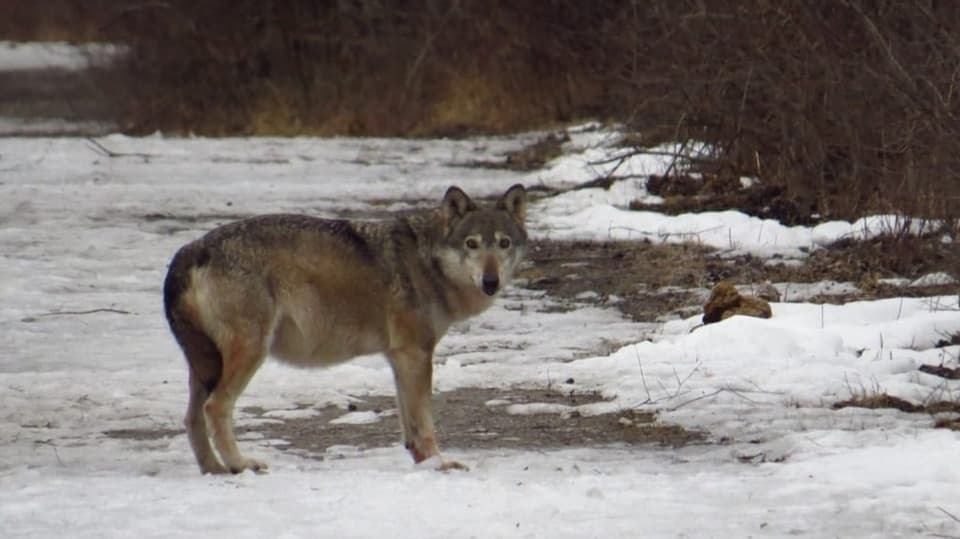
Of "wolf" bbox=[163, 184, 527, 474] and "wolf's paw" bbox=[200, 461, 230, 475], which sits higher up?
"wolf" bbox=[163, 184, 527, 474]

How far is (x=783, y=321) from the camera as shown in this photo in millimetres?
11797

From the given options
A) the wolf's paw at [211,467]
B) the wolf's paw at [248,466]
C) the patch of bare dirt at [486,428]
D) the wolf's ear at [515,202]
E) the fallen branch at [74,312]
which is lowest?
the patch of bare dirt at [486,428]

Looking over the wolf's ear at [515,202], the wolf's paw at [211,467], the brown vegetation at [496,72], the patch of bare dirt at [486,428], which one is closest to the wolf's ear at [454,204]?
the wolf's ear at [515,202]

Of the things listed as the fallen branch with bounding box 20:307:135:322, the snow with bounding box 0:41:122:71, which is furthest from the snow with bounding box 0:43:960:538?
the snow with bounding box 0:41:122:71

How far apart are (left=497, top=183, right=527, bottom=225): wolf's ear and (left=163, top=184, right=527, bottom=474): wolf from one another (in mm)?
65

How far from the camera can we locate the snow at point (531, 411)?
7.23 m

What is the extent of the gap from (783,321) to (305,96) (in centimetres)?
2482

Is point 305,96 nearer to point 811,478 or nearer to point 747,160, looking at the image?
point 747,160

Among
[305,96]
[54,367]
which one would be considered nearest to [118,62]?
[305,96]

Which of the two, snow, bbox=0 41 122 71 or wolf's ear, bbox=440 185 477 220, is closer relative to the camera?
wolf's ear, bbox=440 185 477 220

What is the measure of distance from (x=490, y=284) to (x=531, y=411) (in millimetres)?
1408

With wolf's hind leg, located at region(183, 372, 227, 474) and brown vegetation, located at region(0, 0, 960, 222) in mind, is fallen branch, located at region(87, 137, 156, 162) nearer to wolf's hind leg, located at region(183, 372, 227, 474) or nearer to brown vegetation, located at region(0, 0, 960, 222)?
brown vegetation, located at region(0, 0, 960, 222)

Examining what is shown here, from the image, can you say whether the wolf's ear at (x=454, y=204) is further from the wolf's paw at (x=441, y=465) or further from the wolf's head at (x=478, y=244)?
the wolf's paw at (x=441, y=465)

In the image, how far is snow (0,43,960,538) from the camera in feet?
23.7
